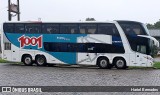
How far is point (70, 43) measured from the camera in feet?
95.0

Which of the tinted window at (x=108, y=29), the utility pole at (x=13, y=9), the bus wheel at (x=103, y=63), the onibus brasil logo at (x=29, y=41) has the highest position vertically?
the utility pole at (x=13, y=9)

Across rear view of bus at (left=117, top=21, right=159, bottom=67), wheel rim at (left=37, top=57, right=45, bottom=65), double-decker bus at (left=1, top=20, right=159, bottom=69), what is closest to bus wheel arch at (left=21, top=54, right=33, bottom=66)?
double-decker bus at (left=1, top=20, right=159, bottom=69)

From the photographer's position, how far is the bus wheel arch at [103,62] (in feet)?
93.0

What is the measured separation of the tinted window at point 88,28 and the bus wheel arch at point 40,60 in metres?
3.78

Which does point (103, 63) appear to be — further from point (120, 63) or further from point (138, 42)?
point (138, 42)

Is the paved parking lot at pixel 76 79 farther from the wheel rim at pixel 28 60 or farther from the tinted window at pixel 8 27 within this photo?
the tinted window at pixel 8 27

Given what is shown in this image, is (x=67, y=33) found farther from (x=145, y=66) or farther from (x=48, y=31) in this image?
A: (x=145, y=66)

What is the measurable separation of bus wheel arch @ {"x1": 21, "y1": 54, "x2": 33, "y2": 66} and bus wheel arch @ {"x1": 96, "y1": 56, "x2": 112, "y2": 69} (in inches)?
210

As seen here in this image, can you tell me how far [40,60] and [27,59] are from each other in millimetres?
1039

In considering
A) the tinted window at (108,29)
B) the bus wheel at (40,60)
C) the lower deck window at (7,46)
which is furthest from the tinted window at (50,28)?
the tinted window at (108,29)

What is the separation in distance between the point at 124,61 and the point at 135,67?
2518 millimetres

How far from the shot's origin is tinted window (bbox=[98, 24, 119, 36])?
90.9 ft

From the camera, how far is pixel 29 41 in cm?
3030

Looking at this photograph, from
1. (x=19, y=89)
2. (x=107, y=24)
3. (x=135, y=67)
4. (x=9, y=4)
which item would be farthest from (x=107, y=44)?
(x=19, y=89)
